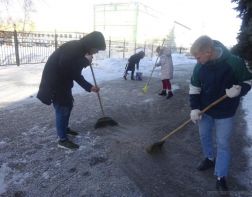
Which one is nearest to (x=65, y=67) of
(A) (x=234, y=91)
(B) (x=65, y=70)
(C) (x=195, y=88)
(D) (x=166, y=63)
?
(B) (x=65, y=70)

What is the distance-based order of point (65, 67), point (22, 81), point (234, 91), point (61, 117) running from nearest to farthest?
point (234, 91)
point (65, 67)
point (61, 117)
point (22, 81)

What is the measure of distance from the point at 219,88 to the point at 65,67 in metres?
2.02

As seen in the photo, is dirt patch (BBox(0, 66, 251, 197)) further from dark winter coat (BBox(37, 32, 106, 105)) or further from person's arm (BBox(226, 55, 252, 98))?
person's arm (BBox(226, 55, 252, 98))

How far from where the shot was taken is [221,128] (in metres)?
3.31

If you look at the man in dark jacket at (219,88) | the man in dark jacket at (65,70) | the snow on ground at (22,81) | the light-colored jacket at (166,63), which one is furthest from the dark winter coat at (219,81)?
the snow on ground at (22,81)

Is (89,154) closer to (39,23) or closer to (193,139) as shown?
(193,139)

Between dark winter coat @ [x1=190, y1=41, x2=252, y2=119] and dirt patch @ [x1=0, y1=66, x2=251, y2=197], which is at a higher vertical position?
dark winter coat @ [x1=190, y1=41, x2=252, y2=119]

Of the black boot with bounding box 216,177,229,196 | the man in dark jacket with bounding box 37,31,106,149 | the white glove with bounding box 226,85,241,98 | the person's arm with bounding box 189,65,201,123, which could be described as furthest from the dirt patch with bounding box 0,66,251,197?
the white glove with bounding box 226,85,241,98

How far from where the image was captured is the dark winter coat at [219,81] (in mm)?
3115

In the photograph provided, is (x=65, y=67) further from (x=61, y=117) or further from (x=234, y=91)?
(x=234, y=91)

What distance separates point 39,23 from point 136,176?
31.8 m

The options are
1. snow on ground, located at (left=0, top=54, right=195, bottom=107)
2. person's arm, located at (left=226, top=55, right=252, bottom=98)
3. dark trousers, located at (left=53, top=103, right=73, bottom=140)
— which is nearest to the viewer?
person's arm, located at (left=226, top=55, right=252, bottom=98)

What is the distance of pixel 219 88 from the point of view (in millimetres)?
3303

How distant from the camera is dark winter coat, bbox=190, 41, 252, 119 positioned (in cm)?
312
